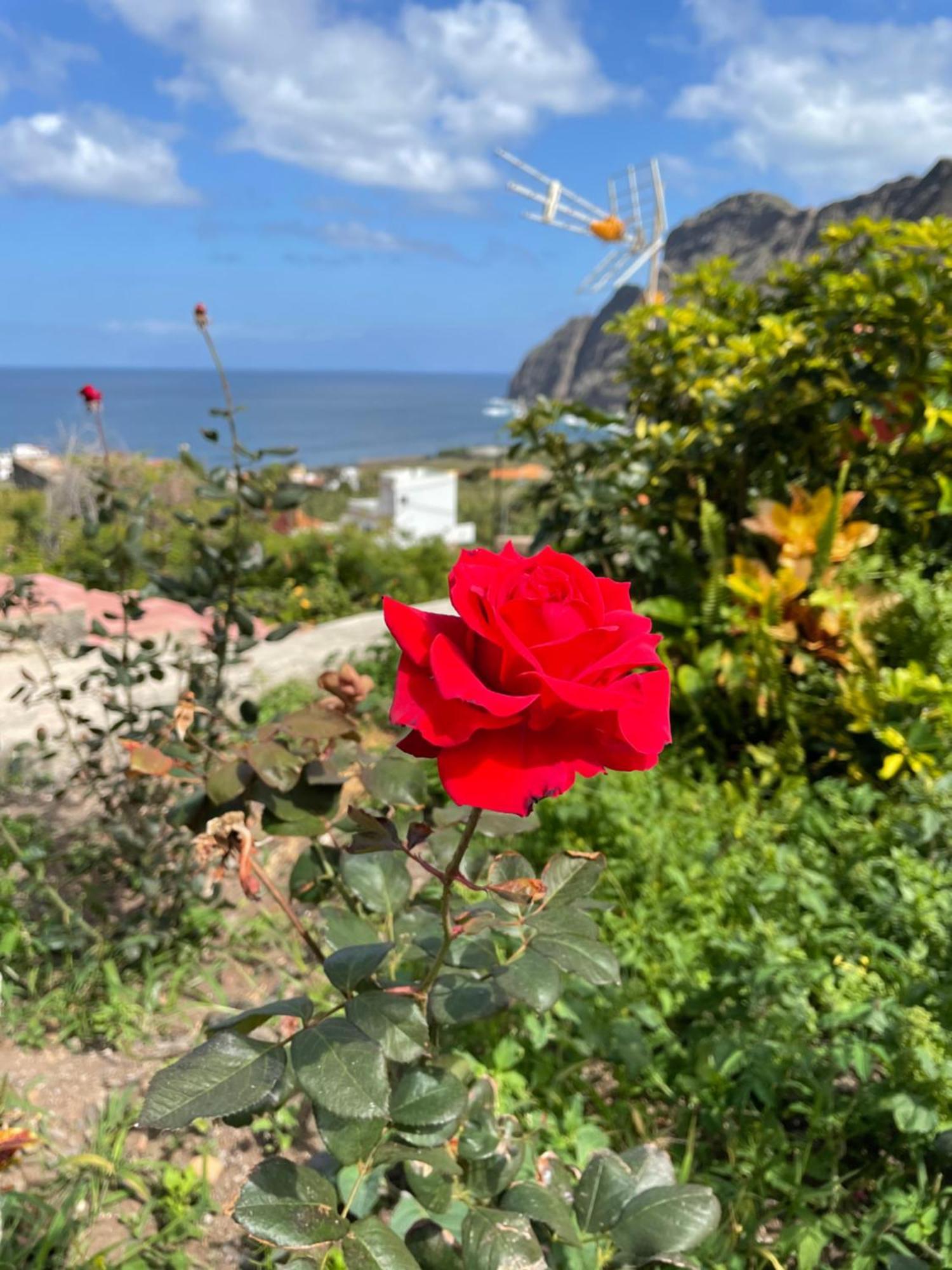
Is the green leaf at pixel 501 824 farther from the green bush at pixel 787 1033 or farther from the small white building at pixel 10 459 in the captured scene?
the small white building at pixel 10 459

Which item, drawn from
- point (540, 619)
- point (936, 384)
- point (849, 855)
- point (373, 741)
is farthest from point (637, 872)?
point (936, 384)

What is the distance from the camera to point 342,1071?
29.3 inches

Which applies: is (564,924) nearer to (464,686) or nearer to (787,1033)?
(464,686)

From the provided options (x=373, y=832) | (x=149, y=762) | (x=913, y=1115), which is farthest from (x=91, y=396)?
(x=913, y=1115)

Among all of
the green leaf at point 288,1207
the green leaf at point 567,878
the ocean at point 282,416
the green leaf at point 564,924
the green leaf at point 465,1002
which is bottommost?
the green leaf at point 288,1207

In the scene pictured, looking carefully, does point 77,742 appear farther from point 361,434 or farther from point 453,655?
point 361,434

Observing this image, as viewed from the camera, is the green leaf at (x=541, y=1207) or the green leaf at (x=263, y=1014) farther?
the green leaf at (x=541, y=1207)

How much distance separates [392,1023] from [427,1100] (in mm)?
99

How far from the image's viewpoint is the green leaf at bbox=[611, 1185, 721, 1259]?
3.13ft

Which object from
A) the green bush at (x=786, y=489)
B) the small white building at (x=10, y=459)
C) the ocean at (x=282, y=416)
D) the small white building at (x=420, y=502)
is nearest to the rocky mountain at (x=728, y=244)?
the green bush at (x=786, y=489)

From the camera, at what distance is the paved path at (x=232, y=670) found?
3334 millimetres

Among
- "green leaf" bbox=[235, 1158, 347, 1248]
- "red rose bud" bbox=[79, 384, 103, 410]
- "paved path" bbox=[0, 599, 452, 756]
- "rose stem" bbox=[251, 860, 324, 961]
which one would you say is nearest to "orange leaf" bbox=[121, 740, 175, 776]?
"rose stem" bbox=[251, 860, 324, 961]

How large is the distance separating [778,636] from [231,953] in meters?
1.75

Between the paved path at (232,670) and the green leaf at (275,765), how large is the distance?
1938 mm
